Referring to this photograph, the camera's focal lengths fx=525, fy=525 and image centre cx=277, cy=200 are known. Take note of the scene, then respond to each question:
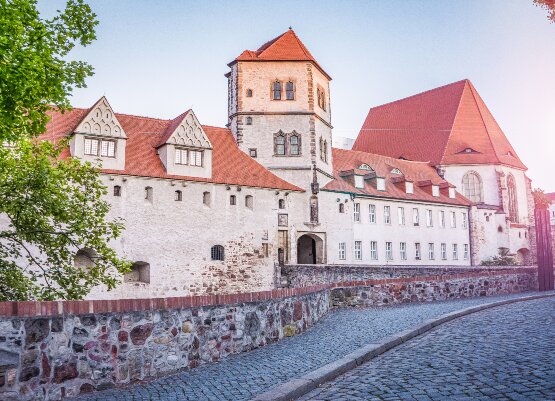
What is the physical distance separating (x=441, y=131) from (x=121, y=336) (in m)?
53.1

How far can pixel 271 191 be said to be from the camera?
114 ft

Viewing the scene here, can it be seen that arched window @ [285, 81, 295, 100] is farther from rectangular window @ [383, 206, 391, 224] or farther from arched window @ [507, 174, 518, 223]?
arched window @ [507, 174, 518, 223]

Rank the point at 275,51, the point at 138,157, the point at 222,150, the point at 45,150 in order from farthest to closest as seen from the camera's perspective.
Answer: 1. the point at 275,51
2. the point at 222,150
3. the point at 138,157
4. the point at 45,150

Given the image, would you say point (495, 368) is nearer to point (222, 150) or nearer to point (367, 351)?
point (367, 351)

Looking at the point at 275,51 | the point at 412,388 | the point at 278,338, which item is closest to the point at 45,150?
the point at 278,338

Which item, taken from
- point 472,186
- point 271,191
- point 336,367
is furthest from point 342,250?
point 336,367

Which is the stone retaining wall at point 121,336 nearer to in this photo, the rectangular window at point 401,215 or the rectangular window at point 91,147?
the rectangular window at point 91,147

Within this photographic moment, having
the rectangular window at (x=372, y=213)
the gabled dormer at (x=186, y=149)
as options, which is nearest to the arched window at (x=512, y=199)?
the rectangular window at (x=372, y=213)

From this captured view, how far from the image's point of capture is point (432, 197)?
46344 mm

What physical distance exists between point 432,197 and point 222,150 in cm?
2081

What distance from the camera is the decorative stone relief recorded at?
95.7 ft

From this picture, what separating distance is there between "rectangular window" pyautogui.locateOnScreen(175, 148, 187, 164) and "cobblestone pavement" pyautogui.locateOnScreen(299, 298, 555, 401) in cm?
2342

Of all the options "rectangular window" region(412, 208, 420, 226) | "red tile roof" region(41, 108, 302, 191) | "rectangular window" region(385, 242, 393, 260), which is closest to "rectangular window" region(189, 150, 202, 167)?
"red tile roof" region(41, 108, 302, 191)

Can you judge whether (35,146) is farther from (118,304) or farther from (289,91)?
(289,91)
